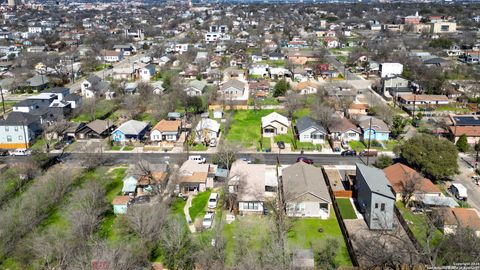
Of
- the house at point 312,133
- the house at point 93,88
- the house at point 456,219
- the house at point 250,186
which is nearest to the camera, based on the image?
the house at point 456,219

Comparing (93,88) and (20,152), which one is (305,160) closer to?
(20,152)

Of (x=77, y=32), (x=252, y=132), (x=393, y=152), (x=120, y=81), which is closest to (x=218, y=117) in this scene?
(x=252, y=132)

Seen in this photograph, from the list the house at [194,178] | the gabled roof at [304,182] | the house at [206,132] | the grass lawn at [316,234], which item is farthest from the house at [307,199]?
the house at [206,132]

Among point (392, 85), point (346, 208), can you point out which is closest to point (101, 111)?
point (346, 208)

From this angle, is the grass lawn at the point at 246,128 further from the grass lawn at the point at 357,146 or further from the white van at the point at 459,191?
the white van at the point at 459,191

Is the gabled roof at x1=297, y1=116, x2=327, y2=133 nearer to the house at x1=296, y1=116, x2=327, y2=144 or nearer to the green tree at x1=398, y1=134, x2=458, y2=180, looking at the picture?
the house at x1=296, y1=116, x2=327, y2=144

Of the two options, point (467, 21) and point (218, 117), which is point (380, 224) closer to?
point (218, 117)
